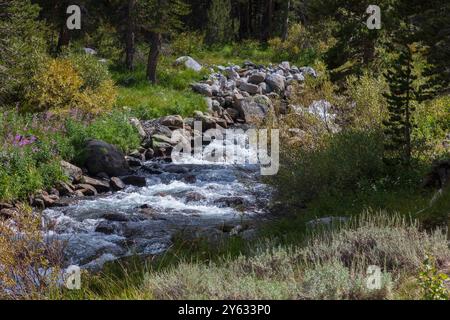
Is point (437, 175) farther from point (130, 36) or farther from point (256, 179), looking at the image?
point (130, 36)

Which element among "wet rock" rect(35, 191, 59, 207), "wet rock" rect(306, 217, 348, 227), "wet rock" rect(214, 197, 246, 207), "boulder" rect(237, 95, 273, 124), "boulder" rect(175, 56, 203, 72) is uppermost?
"boulder" rect(175, 56, 203, 72)

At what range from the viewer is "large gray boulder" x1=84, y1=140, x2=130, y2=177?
14.9 meters

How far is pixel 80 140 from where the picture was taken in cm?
1559

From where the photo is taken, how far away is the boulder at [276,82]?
82.5 feet

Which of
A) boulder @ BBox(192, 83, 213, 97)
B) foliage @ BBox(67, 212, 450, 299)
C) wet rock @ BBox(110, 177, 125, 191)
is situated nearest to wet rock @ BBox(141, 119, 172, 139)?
wet rock @ BBox(110, 177, 125, 191)

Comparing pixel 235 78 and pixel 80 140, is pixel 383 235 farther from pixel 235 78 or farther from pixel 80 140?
pixel 235 78

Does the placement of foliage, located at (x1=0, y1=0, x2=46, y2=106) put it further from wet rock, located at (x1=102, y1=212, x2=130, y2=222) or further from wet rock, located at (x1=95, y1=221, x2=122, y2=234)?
wet rock, located at (x1=95, y1=221, x2=122, y2=234)

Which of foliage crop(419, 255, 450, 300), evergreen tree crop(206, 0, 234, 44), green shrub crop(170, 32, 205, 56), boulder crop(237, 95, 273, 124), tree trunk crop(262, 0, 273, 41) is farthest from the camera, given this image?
tree trunk crop(262, 0, 273, 41)

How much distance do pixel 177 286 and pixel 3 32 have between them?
43.4 feet

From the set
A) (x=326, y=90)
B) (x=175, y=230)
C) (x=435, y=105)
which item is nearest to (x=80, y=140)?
(x=175, y=230)

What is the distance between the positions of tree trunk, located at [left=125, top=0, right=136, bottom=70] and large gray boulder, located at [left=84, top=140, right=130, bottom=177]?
381 inches

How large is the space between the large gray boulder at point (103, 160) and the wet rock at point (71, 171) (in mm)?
706

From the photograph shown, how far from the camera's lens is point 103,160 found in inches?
592

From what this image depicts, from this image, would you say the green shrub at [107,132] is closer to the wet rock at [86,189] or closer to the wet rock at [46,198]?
the wet rock at [86,189]
